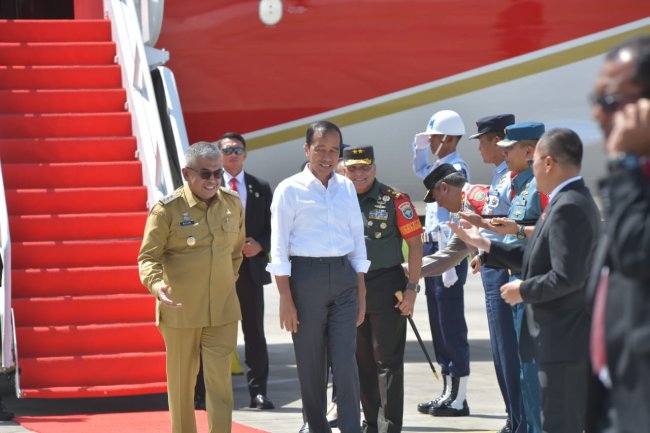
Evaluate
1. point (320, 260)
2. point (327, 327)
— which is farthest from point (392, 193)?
point (327, 327)

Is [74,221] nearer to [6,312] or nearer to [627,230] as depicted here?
[6,312]

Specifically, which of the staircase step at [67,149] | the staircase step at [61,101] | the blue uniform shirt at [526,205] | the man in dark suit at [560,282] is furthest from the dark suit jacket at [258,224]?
the man in dark suit at [560,282]

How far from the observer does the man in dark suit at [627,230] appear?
2510 mm

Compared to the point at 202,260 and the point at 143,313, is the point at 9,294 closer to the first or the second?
the point at 143,313

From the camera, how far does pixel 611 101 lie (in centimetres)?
259

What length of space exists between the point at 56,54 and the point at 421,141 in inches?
130

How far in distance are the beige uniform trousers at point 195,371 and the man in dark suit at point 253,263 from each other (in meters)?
1.70

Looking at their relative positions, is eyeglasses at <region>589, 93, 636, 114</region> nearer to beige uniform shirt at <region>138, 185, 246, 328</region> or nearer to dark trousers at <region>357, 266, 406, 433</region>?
beige uniform shirt at <region>138, 185, 246, 328</region>

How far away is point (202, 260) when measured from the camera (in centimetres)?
574

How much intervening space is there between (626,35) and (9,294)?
6981 millimetres

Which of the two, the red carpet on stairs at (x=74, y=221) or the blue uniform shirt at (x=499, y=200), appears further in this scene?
the red carpet on stairs at (x=74, y=221)

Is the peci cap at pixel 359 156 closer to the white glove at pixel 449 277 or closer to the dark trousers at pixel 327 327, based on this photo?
the dark trousers at pixel 327 327

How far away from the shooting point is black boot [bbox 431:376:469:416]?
7.20 m

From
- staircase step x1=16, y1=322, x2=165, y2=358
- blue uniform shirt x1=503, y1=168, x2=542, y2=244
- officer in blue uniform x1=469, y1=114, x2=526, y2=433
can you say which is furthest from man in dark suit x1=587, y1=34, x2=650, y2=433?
staircase step x1=16, y1=322, x2=165, y2=358
